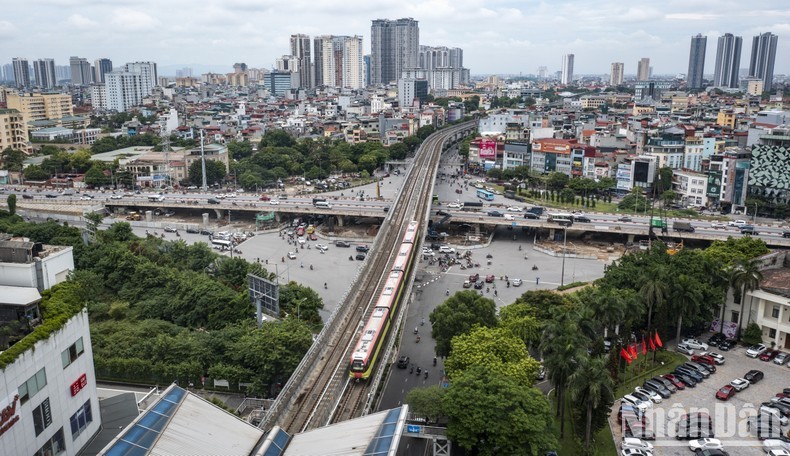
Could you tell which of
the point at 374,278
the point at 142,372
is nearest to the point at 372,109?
the point at 374,278

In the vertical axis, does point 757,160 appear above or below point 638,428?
above

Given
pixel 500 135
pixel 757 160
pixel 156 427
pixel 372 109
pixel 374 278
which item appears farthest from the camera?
pixel 372 109

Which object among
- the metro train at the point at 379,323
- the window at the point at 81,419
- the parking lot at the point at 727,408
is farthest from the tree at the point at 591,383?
the window at the point at 81,419

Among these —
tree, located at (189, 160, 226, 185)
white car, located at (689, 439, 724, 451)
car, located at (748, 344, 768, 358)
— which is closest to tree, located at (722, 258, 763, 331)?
car, located at (748, 344, 768, 358)

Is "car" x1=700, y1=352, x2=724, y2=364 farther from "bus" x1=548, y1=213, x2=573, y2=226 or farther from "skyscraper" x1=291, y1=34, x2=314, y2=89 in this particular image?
"skyscraper" x1=291, y1=34, x2=314, y2=89

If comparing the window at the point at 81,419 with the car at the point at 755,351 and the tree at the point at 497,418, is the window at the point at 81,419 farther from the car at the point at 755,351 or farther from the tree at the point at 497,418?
the car at the point at 755,351

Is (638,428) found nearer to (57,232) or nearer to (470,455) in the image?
(470,455)
